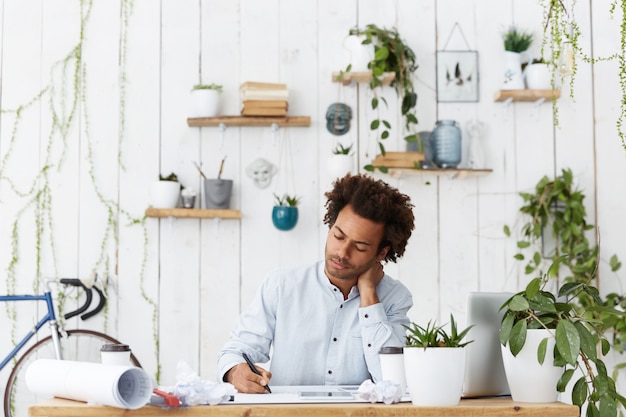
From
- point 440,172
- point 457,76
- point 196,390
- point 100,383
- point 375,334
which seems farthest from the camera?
point 457,76

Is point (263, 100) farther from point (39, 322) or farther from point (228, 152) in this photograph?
point (39, 322)

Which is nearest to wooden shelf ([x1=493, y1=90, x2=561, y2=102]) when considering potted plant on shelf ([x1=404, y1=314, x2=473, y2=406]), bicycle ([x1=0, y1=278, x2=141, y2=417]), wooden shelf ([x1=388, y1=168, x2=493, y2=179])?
wooden shelf ([x1=388, y1=168, x2=493, y2=179])

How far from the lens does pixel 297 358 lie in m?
2.74

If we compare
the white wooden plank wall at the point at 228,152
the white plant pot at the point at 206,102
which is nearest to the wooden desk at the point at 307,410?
the white wooden plank wall at the point at 228,152

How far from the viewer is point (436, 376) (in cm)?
178

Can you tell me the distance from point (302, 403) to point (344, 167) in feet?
7.36

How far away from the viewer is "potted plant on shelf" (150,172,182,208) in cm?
391

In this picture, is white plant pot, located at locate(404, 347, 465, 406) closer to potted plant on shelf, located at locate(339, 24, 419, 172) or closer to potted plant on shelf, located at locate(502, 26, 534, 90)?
potted plant on shelf, located at locate(339, 24, 419, 172)

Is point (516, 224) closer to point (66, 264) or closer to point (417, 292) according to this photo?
point (417, 292)

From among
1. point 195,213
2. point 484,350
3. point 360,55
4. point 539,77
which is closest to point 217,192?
point 195,213

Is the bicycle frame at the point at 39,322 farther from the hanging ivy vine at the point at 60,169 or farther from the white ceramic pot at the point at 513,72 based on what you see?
the white ceramic pot at the point at 513,72

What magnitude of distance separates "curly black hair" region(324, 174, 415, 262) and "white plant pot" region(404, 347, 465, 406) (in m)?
0.95

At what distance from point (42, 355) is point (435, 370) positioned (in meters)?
2.66

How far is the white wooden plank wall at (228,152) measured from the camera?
157 inches
